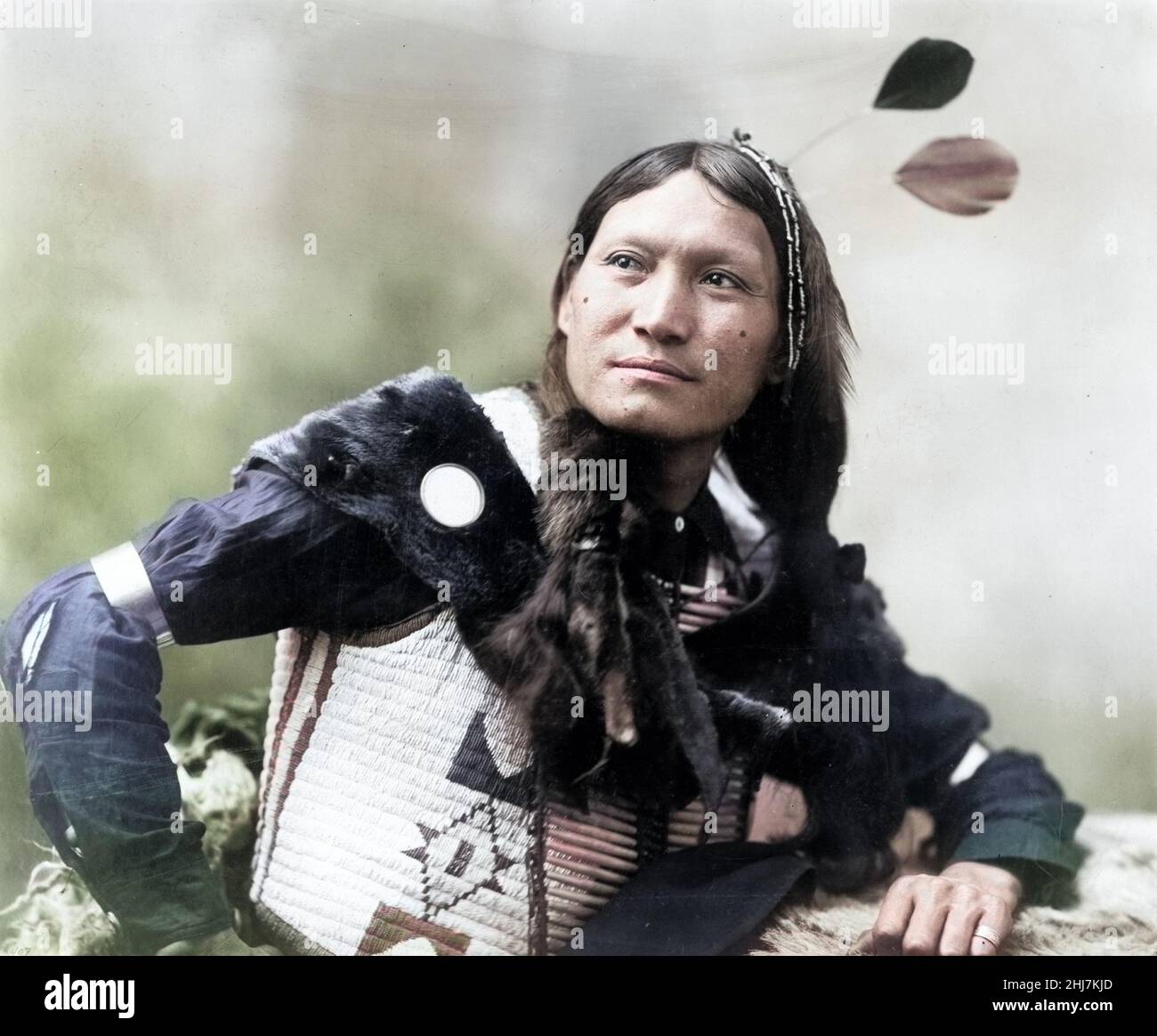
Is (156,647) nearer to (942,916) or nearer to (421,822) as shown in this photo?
(421,822)

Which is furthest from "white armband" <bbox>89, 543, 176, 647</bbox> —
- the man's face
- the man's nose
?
the man's nose

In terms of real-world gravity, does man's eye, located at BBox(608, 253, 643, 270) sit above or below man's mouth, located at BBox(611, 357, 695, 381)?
above

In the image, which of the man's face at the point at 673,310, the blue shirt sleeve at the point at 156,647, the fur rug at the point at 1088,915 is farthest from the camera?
the fur rug at the point at 1088,915

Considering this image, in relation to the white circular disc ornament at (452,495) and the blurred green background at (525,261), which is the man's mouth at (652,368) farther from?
the white circular disc ornament at (452,495)

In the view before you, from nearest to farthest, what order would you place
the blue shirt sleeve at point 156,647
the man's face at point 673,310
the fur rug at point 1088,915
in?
1. the blue shirt sleeve at point 156,647
2. the man's face at point 673,310
3. the fur rug at point 1088,915

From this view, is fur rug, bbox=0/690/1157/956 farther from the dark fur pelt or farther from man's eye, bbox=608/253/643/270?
man's eye, bbox=608/253/643/270

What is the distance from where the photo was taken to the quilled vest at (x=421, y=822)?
282 cm

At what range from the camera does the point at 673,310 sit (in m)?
2.88

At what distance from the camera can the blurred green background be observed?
305 cm

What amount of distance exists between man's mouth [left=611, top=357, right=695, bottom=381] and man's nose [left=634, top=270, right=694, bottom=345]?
0.05m

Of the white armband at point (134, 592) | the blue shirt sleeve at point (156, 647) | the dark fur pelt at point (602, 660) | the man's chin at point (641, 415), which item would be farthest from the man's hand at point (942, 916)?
the white armband at point (134, 592)

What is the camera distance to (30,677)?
2.83 m

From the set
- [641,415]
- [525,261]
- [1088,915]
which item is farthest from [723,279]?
[1088,915]

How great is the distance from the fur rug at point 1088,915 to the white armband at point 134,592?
1495 mm
